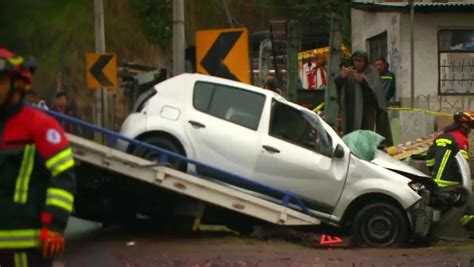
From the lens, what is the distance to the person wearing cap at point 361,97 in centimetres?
1190

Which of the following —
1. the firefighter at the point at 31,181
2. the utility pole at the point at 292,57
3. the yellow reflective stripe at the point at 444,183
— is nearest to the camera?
the firefighter at the point at 31,181

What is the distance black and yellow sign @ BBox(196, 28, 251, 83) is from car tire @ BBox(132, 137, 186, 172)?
1025 millimetres

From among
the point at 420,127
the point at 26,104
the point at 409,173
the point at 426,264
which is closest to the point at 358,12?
the point at 420,127

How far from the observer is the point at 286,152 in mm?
9258

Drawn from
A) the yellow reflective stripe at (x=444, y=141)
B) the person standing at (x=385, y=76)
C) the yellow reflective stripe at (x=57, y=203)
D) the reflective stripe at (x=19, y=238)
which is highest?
the person standing at (x=385, y=76)

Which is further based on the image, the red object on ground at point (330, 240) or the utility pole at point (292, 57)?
the utility pole at point (292, 57)

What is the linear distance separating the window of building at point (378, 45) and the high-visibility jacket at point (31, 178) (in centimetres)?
1553

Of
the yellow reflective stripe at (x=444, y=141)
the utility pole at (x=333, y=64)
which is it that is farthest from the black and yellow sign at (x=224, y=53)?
the utility pole at (x=333, y=64)

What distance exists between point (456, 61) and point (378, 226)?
8.49m

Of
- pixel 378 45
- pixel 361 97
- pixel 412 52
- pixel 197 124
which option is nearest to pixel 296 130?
pixel 197 124

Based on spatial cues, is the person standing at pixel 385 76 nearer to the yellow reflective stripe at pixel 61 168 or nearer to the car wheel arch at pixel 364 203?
the car wheel arch at pixel 364 203

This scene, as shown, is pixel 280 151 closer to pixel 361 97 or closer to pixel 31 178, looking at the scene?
pixel 361 97

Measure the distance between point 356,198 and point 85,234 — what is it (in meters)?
3.42

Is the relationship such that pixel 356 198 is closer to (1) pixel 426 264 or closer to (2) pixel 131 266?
(1) pixel 426 264
